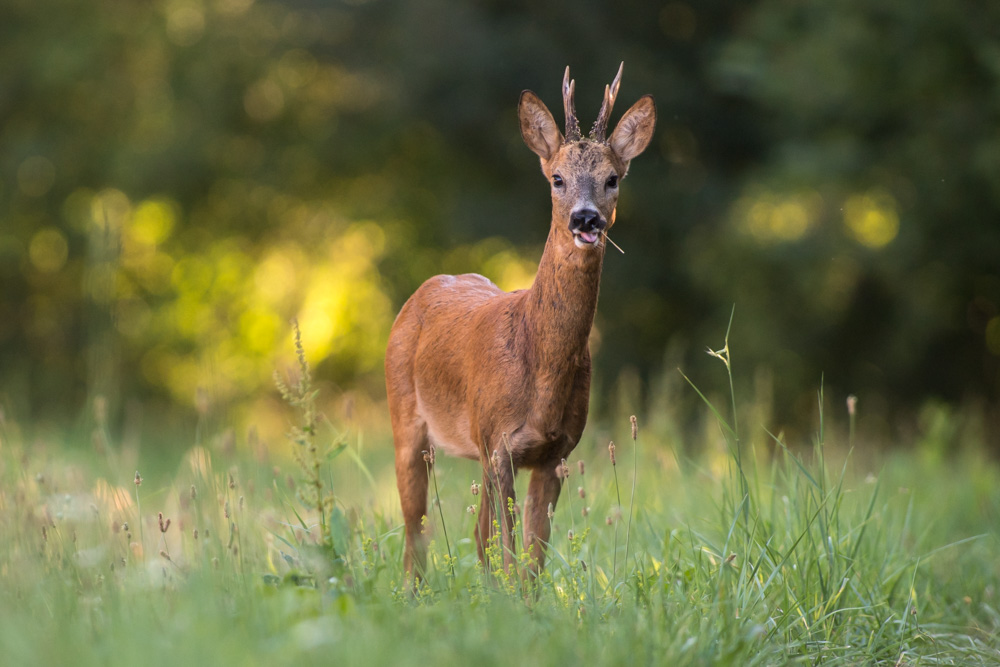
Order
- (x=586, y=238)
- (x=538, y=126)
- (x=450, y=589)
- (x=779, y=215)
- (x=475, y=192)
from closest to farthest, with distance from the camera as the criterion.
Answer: (x=450, y=589) → (x=586, y=238) → (x=538, y=126) → (x=779, y=215) → (x=475, y=192)

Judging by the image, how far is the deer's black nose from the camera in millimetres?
3887

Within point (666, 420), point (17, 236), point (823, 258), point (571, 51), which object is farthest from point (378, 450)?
point (17, 236)

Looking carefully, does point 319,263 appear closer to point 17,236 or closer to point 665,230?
point 17,236

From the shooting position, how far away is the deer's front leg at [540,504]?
4145 mm

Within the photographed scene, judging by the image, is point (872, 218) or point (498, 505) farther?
point (872, 218)

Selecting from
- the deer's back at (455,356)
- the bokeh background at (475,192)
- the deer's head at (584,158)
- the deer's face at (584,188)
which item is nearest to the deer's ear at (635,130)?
the deer's head at (584,158)

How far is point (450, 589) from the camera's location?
3555mm

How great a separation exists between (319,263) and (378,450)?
896cm

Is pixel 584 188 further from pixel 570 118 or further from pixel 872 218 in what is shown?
pixel 872 218

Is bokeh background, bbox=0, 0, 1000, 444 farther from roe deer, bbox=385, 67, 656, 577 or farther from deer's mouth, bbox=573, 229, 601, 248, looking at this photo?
deer's mouth, bbox=573, 229, 601, 248

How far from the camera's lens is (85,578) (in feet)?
11.5

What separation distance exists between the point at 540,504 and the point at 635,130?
4.95 feet

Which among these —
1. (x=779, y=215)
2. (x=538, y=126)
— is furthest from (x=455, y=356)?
(x=779, y=215)

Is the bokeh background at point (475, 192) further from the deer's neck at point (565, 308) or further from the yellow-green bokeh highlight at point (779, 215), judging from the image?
the deer's neck at point (565, 308)
